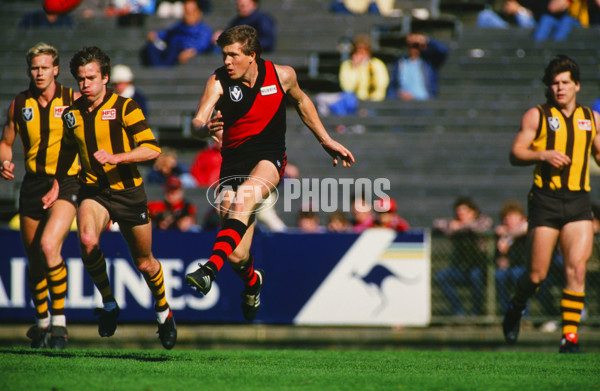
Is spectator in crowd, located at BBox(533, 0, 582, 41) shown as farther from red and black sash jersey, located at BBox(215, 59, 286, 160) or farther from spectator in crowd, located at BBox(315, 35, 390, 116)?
red and black sash jersey, located at BBox(215, 59, 286, 160)

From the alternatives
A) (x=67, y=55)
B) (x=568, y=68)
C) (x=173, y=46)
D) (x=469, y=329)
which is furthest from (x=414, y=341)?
(x=67, y=55)

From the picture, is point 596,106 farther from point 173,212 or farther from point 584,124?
point 173,212

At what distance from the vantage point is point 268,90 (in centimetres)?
713

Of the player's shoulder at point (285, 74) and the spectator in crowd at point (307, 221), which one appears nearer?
the player's shoulder at point (285, 74)

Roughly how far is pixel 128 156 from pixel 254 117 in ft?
3.43

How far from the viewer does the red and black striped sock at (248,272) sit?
733 cm

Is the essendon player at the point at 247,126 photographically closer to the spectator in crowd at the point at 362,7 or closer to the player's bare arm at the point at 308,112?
the player's bare arm at the point at 308,112

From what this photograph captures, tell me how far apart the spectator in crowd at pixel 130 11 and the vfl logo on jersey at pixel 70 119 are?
10.7 m

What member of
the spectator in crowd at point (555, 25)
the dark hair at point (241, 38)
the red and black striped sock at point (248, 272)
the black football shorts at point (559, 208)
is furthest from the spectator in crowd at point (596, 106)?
the dark hair at point (241, 38)

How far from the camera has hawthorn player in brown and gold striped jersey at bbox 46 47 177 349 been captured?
704cm

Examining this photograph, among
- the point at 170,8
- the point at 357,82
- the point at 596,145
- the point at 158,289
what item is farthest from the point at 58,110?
the point at 170,8

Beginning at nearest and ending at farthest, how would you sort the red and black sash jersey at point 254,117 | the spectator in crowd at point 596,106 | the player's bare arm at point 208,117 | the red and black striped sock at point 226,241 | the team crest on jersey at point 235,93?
the red and black striped sock at point 226,241 → the player's bare arm at point 208,117 → the team crest on jersey at point 235,93 → the red and black sash jersey at point 254,117 → the spectator in crowd at point 596,106

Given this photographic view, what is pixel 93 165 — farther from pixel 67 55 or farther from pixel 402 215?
pixel 67 55

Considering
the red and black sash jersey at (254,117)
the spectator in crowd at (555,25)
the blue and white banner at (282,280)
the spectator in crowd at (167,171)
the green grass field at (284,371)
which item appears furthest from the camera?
the spectator in crowd at (555,25)
